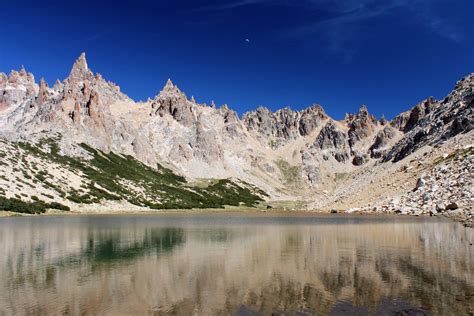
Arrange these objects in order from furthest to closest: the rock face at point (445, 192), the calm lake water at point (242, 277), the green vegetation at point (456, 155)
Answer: the green vegetation at point (456, 155) → the rock face at point (445, 192) → the calm lake water at point (242, 277)

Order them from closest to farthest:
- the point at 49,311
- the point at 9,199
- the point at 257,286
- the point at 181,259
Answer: the point at 49,311 < the point at 257,286 < the point at 181,259 < the point at 9,199

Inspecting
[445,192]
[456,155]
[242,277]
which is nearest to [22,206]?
[242,277]

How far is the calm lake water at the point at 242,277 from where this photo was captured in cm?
2488

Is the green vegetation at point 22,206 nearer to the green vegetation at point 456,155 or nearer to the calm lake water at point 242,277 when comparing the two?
the calm lake water at point 242,277

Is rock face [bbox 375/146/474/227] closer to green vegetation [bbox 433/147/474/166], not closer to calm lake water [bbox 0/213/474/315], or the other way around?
green vegetation [bbox 433/147/474/166]

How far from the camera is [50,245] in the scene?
55219 millimetres

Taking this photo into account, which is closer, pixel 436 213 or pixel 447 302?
pixel 447 302

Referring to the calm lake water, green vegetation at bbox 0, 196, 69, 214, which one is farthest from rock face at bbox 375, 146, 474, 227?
green vegetation at bbox 0, 196, 69, 214

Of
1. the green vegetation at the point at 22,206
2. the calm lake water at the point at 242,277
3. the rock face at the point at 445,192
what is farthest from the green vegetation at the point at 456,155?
Answer: the green vegetation at the point at 22,206

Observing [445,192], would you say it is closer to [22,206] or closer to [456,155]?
[456,155]

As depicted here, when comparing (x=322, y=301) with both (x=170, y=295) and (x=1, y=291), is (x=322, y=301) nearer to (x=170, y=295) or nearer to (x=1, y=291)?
(x=170, y=295)

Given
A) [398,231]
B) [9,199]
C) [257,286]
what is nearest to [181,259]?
[257,286]

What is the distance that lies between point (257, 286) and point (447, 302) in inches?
495

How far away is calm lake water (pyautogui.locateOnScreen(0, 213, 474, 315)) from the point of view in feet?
81.6
